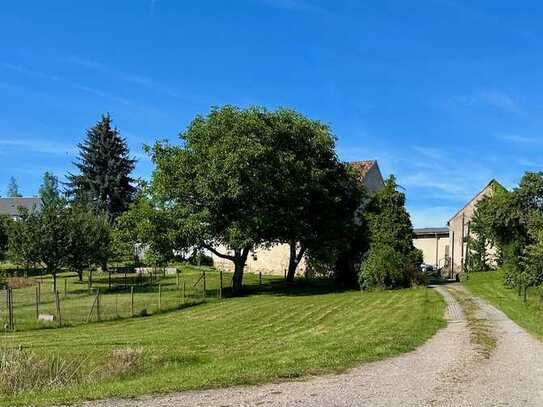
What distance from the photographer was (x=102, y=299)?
34250 millimetres

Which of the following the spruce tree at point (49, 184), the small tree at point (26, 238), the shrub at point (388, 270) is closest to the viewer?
the shrub at point (388, 270)

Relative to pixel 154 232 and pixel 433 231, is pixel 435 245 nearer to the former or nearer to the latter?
pixel 433 231

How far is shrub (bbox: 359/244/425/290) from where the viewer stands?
121 ft

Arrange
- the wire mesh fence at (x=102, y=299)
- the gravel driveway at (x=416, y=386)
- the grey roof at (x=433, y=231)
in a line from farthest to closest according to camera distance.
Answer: the grey roof at (x=433, y=231), the wire mesh fence at (x=102, y=299), the gravel driveway at (x=416, y=386)

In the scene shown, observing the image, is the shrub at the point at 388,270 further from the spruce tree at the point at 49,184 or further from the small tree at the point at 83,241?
the spruce tree at the point at 49,184

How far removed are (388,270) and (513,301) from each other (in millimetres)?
10710

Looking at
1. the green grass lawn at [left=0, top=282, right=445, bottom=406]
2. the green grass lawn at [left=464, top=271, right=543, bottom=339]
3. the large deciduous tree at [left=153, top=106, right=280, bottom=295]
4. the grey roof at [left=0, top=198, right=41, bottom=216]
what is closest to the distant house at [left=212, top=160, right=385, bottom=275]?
the green grass lawn at [left=464, top=271, right=543, bottom=339]

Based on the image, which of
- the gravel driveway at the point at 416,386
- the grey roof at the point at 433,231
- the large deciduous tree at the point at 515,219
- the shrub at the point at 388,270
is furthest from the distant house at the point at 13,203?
the gravel driveway at the point at 416,386

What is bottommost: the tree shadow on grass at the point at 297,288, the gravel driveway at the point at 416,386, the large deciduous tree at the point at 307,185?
the tree shadow on grass at the point at 297,288

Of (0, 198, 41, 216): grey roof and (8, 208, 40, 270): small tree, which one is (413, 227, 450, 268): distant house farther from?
(0, 198, 41, 216): grey roof

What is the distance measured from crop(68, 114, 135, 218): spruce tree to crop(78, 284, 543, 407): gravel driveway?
211ft

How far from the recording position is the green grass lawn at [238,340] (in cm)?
Answer: 1020

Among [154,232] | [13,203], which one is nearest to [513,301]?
[154,232]

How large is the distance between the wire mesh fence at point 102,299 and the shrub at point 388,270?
8.73 meters
